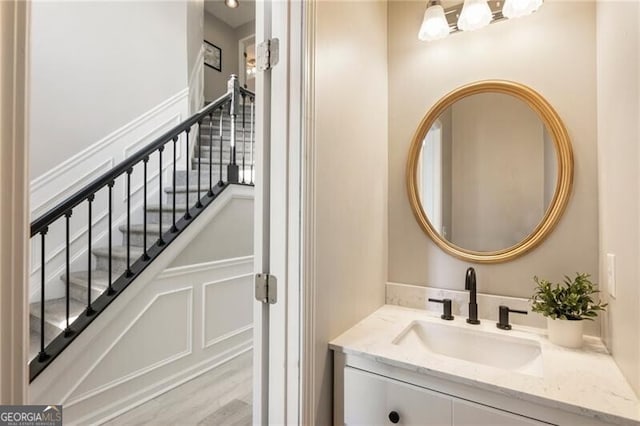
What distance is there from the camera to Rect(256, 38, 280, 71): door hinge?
109cm

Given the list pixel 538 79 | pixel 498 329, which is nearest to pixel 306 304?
pixel 498 329

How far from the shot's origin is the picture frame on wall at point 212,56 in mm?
5469

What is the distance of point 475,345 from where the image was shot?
1321 millimetres

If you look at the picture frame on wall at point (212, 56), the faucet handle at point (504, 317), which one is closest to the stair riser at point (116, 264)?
the faucet handle at point (504, 317)

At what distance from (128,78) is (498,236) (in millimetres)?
3410

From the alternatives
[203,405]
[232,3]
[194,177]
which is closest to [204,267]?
[203,405]

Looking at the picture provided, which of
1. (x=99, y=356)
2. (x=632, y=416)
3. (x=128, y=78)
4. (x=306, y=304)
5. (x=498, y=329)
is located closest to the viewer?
(x=632, y=416)

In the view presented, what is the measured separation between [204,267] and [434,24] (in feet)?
7.24

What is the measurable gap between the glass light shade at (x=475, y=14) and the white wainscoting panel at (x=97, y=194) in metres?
2.86

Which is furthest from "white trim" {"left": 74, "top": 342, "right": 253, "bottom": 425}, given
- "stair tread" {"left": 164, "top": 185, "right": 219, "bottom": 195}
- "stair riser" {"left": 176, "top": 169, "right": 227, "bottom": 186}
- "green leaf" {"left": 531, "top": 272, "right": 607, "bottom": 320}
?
"green leaf" {"left": 531, "top": 272, "right": 607, "bottom": 320}

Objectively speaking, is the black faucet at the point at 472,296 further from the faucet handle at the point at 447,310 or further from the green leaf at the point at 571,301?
the green leaf at the point at 571,301

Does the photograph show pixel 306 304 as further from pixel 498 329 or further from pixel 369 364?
pixel 498 329

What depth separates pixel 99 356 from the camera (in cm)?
200
